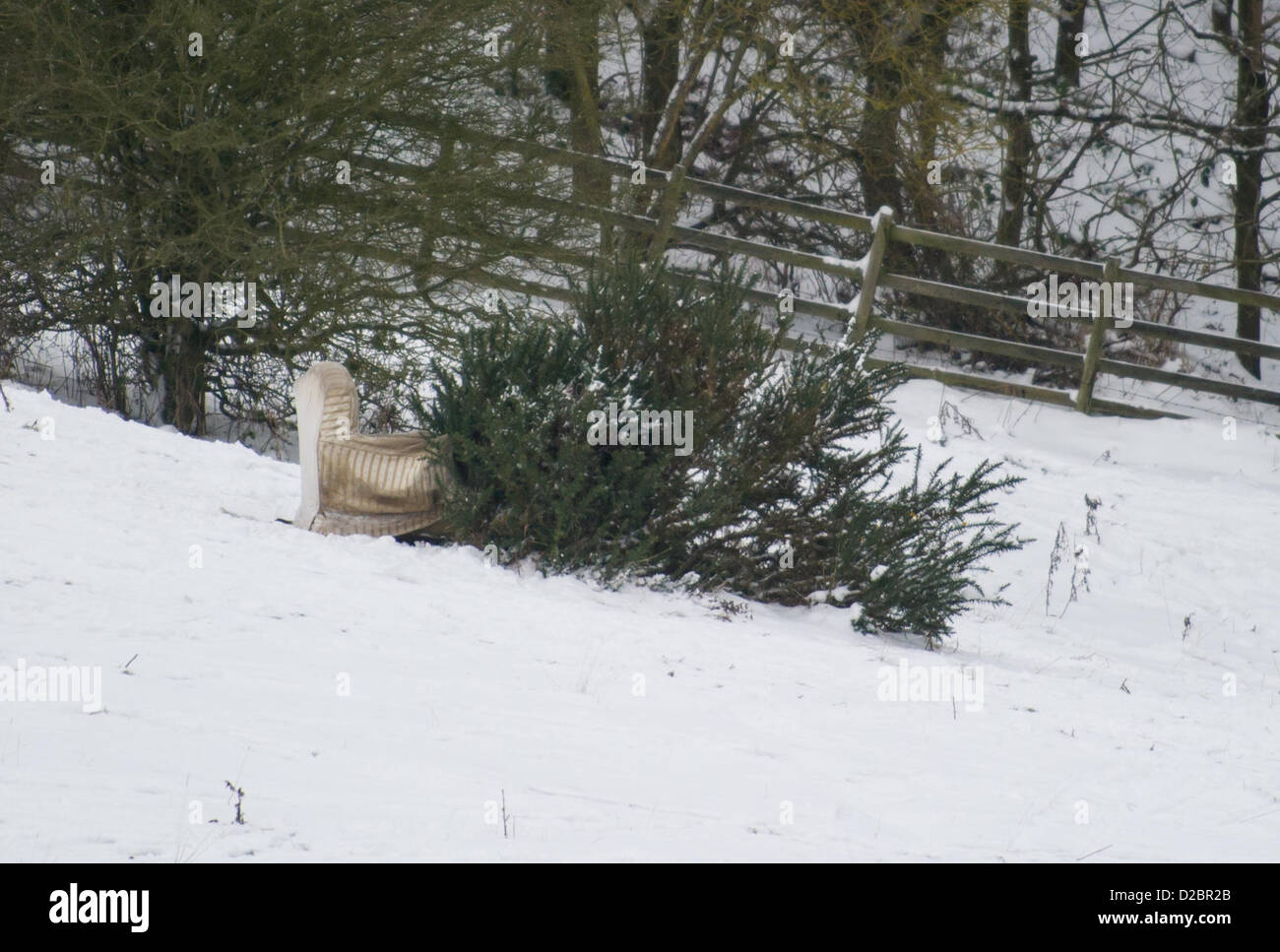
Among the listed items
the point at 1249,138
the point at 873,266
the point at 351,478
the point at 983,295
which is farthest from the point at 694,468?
the point at 1249,138

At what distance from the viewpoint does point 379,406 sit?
388 inches

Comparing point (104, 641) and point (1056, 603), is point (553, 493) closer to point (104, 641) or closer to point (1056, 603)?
point (104, 641)

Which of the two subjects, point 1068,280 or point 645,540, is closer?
point 645,540

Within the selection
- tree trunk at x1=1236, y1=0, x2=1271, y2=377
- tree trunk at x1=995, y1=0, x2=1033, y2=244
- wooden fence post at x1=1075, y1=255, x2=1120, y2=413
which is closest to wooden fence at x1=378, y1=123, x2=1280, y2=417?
wooden fence post at x1=1075, y1=255, x2=1120, y2=413

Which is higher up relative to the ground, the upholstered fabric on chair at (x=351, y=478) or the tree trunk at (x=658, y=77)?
the tree trunk at (x=658, y=77)

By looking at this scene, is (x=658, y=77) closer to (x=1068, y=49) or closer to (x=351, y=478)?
(x=1068, y=49)

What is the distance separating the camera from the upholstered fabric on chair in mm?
6270

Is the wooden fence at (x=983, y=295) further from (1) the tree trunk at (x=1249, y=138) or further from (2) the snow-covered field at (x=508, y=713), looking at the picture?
(2) the snow-covered field at (x=508, y=713)

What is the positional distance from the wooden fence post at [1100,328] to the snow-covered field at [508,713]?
5.78m

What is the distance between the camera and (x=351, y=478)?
6281 millimetres

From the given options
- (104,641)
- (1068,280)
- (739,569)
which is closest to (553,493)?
(739,569)

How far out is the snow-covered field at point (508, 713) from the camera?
3006mm

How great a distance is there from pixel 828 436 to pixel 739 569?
0.85 meters

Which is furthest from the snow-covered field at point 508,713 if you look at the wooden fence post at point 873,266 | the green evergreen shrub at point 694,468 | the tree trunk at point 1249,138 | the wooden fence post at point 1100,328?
the tree trunk at point 1249,138
